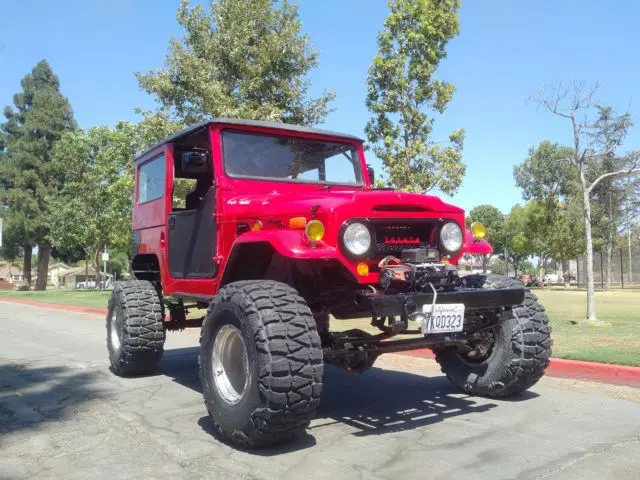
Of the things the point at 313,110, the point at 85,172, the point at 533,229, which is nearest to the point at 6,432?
the point at 313,110

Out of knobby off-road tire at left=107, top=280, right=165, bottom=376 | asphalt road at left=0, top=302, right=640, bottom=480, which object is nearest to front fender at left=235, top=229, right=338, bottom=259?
asphalt road at left=0, top=302, right=640, bottom=480

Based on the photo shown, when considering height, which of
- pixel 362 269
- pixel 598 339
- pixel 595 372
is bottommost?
pixel 595 372

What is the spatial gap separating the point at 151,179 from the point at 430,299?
4.05 meters

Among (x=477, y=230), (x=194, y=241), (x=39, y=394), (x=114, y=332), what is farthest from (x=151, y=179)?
(x=477, y=230)

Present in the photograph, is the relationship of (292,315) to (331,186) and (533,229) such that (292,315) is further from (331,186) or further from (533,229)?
(533,229)

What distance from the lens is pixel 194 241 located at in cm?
557

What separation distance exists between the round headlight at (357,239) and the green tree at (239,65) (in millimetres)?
10889

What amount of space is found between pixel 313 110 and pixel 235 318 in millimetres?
12807

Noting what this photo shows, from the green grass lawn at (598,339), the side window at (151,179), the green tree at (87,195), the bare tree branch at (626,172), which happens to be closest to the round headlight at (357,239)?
the side window at (151,179)

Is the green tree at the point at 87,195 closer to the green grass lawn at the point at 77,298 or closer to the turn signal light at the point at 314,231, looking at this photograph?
the green grass lawn at the point at 77,298

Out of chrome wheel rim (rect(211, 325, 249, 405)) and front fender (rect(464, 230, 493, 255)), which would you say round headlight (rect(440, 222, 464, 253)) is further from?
chrome wheel rim (rect(211, 325, 249, 405))

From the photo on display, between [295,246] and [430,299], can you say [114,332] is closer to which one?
[295,246]

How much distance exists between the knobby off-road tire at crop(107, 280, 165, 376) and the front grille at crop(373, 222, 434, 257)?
10.3 feet

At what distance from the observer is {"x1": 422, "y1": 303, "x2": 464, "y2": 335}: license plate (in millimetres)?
3854
